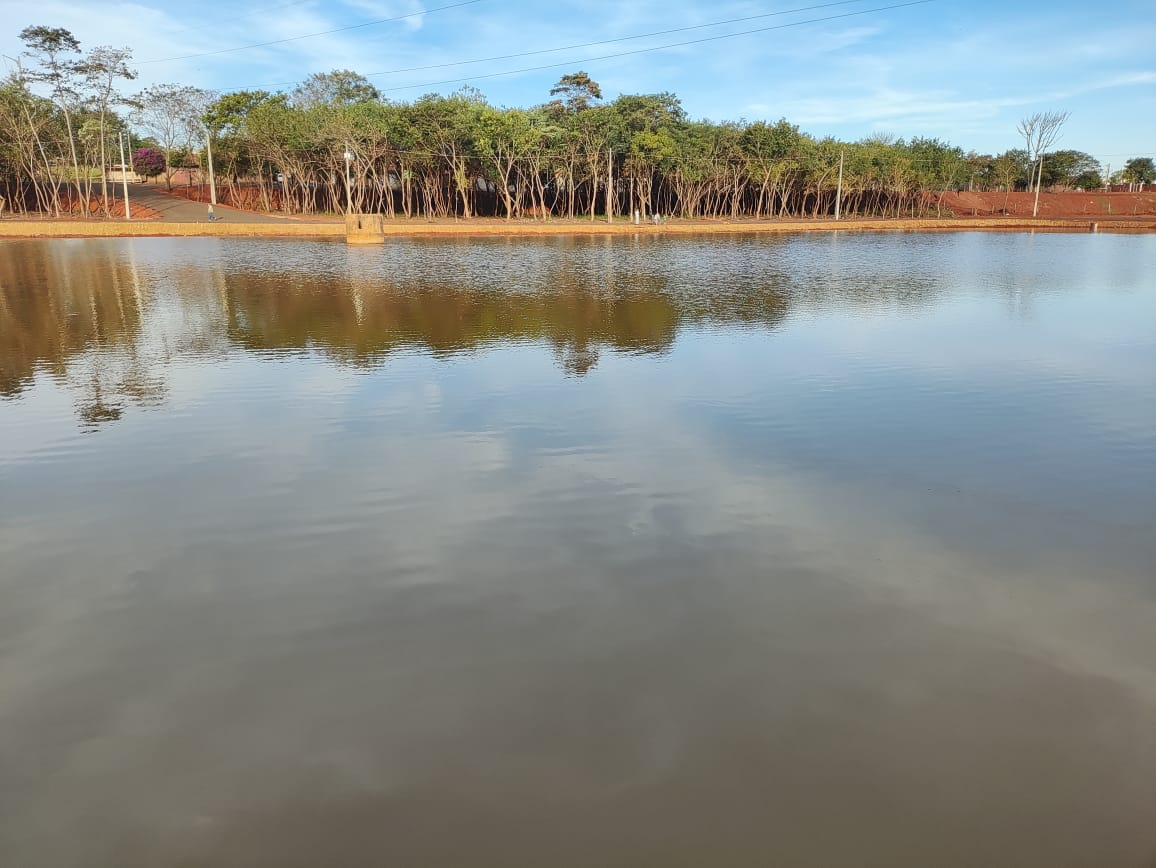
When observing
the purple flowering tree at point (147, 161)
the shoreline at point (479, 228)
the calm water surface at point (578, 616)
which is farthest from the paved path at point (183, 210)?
the calm water surface at point (578, 616)

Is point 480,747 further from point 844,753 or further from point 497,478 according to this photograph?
point 497,478

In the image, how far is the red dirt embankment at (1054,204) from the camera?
246ft

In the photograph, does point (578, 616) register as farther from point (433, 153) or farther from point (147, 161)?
point (147, 161)

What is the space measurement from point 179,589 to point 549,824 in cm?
284

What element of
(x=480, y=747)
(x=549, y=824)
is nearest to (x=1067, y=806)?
(x=549, y=824)

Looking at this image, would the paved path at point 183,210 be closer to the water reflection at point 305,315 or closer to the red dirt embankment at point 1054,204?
the water reflection at point 305,315

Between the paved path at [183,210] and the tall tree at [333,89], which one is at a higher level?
the tall tree at [333,89]

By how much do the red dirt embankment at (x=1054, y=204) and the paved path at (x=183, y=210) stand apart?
61303 millimetres

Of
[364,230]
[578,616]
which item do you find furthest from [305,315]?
[364,230]

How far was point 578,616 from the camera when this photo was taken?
4.32 meters

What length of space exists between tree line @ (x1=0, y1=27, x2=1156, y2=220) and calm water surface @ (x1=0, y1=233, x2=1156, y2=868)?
41.4 meters

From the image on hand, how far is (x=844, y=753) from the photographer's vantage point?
3.32 m

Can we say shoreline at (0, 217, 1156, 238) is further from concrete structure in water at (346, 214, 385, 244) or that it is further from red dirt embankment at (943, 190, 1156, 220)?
red dirt embankment at (943, 190, 1156, 220)

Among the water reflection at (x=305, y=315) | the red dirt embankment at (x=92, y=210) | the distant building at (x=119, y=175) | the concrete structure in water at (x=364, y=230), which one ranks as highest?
the distant building at (x=119, y=175)
